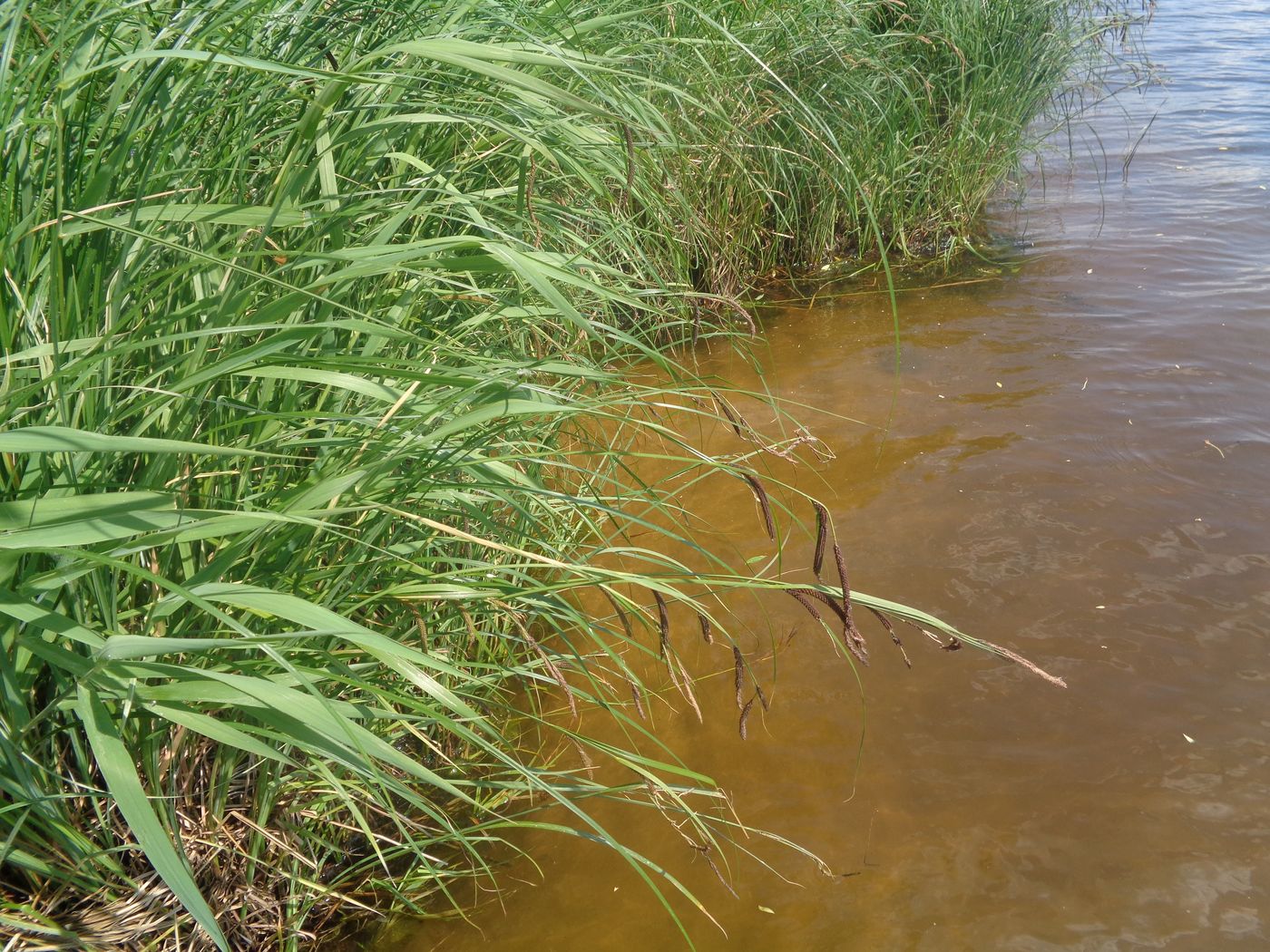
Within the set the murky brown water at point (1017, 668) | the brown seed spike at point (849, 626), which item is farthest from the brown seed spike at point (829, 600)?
the murky brown water at point (1017, 668)

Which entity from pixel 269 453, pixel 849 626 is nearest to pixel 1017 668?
pixel 849 626

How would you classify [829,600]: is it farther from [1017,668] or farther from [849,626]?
[1017,668]

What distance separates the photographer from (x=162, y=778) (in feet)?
5.12

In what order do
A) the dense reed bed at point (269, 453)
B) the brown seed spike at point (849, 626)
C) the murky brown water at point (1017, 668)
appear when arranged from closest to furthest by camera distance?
the dense reed bed at point (269, 453)
the brown seed spike at point (849, 626)
the murky brown water at point (1017, 668)

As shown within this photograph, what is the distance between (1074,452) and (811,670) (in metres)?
1.43

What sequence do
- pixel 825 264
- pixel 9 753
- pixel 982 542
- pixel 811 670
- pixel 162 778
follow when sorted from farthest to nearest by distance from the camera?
pixel 825 264
pixel 982 542
pixel 811 670
pixel 162 778
pixel 9 753

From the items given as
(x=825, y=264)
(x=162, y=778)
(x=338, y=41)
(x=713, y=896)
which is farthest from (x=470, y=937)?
(x=825, y=264)

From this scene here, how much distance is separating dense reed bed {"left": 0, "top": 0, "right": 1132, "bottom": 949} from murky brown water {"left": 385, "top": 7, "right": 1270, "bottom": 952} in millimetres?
229

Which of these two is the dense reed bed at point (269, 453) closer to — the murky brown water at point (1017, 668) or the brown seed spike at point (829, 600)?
the brown seed spike at point (829, 600)

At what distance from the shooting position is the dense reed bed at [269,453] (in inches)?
48.4

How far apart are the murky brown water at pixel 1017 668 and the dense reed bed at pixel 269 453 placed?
229 mm

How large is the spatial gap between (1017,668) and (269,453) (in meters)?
1.99

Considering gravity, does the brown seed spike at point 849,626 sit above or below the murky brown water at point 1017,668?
above

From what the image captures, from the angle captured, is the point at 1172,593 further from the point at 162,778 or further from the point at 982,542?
the point at 162,778
